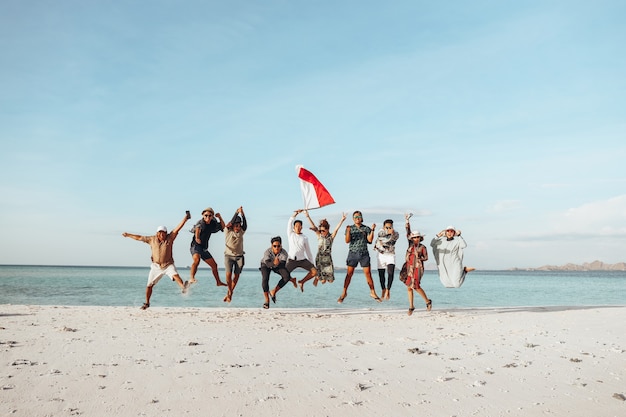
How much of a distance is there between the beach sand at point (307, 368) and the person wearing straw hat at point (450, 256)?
1.94m

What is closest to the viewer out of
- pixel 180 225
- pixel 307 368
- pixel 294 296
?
pixel 307 368

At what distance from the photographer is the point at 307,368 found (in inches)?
267

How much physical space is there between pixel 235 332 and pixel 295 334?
115 cm

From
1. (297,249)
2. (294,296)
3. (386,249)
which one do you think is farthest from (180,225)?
(294,296)

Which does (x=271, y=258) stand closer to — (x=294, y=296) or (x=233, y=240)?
(x=233, y=240)

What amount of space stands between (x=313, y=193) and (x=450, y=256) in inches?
155

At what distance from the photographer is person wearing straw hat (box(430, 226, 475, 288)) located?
44.3ft

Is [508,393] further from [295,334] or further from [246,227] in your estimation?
[246,227]

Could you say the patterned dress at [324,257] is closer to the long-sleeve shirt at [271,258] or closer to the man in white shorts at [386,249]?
the long-sleeve shirt at [271,258]

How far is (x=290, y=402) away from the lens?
5.28 meters

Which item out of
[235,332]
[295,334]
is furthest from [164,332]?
[295,334]

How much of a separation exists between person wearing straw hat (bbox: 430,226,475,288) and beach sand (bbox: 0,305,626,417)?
194cm

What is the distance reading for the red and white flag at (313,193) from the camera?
13.4 metres

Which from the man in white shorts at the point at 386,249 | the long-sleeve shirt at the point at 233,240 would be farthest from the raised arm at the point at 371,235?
the long-sleeve shirt at the point at 233,240
